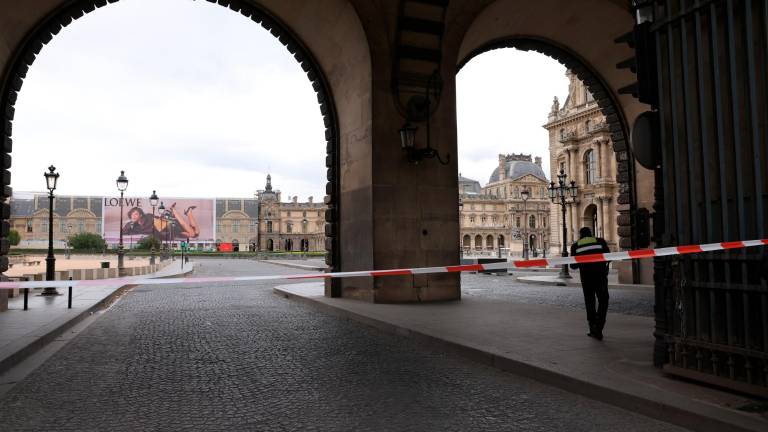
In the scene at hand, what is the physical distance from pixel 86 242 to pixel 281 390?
9849 centimetres

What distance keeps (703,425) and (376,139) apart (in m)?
8.23

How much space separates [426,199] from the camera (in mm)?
11453

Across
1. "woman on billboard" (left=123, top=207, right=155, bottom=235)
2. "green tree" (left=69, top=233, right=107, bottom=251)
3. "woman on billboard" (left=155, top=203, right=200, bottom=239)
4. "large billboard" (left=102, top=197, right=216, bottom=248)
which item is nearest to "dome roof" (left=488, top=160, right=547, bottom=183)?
"large billboard" (left=102, top=197, right=216, bottom=248)

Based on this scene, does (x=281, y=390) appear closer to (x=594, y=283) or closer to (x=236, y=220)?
(x=594, y=283)

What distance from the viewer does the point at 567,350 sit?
6.00 meters

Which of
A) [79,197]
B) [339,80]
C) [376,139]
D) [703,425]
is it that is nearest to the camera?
[703,425]

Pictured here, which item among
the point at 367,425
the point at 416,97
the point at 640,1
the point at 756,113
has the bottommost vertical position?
the point at 367,425

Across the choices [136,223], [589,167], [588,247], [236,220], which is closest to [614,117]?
[588,247]

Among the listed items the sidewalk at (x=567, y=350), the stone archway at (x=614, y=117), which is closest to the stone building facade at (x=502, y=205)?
the stone archway at (x=614, y=117)

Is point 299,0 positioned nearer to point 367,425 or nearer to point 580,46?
point 580,46

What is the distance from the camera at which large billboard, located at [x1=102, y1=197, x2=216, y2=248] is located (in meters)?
106

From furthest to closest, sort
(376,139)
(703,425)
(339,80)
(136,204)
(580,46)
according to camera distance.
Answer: (136,204), (580,46), (339,80), (376,139), (703,425)

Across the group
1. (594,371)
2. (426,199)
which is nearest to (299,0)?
(426,199)

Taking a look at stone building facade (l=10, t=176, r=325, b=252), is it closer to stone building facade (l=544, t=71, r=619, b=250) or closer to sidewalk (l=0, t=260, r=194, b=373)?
stone building facade (l=544, t=71, r=619, b=250)
